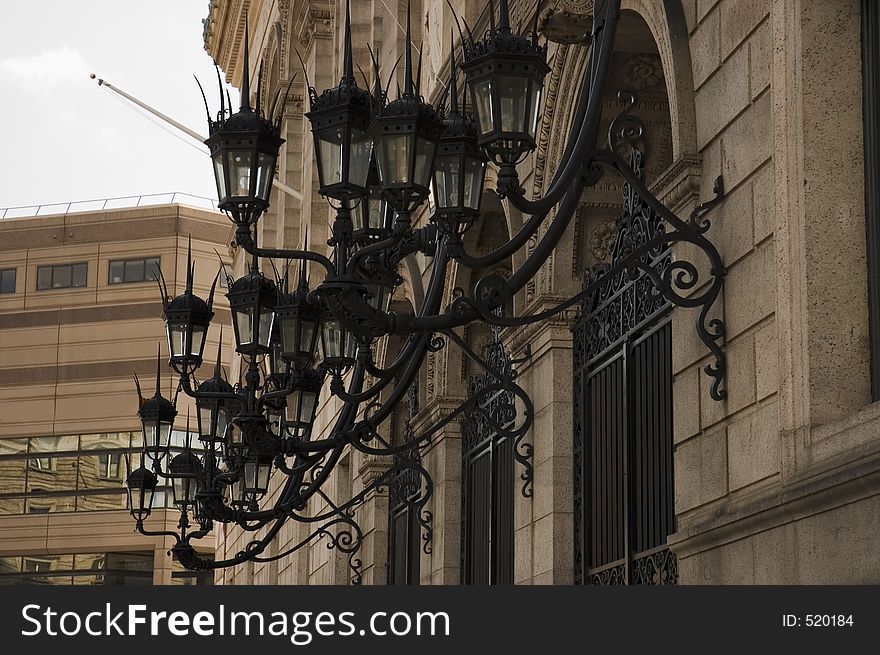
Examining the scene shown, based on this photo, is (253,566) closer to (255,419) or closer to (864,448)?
(255,419)

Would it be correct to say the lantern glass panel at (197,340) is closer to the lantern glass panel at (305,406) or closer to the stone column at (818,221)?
the lantern glass panel at (305,406)

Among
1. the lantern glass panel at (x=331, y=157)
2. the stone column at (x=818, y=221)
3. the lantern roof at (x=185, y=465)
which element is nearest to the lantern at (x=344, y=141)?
the lantern glass panel at (x=331, y=157)

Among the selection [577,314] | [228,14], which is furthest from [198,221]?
[577,314]

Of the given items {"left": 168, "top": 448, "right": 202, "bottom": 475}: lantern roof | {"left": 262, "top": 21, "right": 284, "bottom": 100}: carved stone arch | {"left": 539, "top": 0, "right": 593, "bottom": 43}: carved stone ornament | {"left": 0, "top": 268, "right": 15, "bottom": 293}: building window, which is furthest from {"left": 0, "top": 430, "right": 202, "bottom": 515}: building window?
Answer: {"left": 539, "top": 0, "right": 593, "bottom": 43}: carved stone ornament

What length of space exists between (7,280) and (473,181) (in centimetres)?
6751

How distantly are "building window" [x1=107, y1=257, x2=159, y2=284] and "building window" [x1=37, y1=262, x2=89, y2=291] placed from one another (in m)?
1.40

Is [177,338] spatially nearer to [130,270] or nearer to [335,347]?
[335,347]

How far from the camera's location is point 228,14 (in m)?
43.1

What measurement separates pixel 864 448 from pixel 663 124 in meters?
5.51

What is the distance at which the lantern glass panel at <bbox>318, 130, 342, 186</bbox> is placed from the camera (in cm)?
845

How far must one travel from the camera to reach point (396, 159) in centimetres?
805

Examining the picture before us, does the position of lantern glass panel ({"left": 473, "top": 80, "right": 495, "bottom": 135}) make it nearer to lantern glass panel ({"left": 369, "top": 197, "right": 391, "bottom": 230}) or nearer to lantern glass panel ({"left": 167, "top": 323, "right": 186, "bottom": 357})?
lantern glass panel ({"left": 369, "top": 197, "right": 391, "bottom": 230})

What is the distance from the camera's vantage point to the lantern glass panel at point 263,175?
30.3 feet

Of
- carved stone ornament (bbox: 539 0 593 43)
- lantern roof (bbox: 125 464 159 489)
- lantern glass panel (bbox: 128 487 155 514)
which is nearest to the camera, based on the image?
carved stone ornament (bbox: 539 0 593 43)
